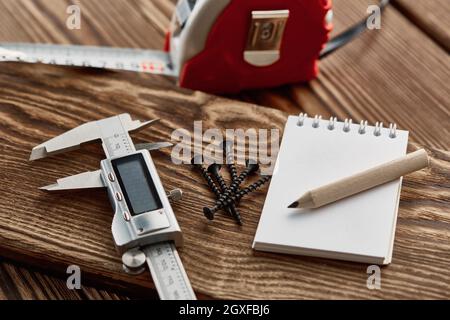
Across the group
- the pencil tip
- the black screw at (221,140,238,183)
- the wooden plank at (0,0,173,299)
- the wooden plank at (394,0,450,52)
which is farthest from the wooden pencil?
the wooden plank at (0,0,173,299)

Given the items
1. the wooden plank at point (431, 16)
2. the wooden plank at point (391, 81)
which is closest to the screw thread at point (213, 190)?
the wooden plank at point (391, 81)

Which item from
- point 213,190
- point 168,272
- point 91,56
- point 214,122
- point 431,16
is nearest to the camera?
point 168,272

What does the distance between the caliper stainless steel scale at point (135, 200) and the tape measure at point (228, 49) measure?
0.69 ft

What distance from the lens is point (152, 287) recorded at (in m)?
0.96

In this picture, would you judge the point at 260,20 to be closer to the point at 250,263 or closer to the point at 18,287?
the point at 250,263

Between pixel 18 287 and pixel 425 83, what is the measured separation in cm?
75

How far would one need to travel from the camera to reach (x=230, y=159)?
1104mm

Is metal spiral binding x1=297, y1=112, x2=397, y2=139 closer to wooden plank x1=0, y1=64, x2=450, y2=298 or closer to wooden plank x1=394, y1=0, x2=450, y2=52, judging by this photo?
wooden plank x1=0, y1=64, x2=450, y2=298

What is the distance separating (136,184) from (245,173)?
0.53 feet

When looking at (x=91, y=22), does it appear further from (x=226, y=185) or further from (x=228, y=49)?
(x=226, y=185)

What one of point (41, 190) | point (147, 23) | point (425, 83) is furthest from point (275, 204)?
point (147, 23)

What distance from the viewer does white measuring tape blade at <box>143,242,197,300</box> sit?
93cm

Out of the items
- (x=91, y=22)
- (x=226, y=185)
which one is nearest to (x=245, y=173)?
(x=226, y=185)
